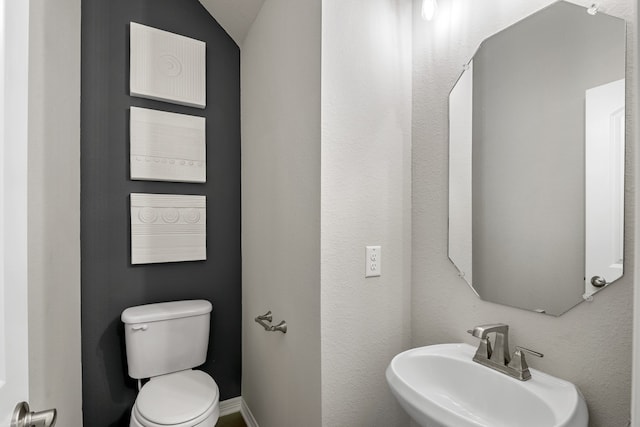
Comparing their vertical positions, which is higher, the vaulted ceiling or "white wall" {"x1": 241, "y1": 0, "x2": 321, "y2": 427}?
the vaulted ceiling

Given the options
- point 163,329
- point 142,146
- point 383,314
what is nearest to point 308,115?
point 383,314

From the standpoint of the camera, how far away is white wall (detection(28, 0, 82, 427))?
1.04m

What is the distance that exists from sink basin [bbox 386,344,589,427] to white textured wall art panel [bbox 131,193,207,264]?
4.51 ft

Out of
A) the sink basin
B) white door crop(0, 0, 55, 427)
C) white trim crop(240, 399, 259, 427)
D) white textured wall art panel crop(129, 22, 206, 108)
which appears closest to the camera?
white door crop(0, 0, 55, 427)

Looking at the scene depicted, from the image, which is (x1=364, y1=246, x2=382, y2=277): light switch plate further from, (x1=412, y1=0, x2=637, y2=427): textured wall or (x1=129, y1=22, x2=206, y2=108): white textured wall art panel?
(x1=129, y1=22, x2=206, y2=108): white textured wall art panel

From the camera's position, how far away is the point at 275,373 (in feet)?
5.10

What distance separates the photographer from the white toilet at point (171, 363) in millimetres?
1343

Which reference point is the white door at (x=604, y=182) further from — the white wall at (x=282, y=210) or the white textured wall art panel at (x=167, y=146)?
the white textured wall art panel at (x=167, y=146)

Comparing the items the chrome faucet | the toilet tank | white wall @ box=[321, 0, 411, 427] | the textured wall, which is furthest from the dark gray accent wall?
the chrome faucet

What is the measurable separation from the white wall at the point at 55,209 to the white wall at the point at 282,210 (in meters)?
0.86

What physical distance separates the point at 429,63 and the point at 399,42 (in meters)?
0.17

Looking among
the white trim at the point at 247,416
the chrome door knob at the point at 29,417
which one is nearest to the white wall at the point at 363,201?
the chrome door knob at the point at 29,417

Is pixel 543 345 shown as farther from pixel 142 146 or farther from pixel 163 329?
pixel 142 146

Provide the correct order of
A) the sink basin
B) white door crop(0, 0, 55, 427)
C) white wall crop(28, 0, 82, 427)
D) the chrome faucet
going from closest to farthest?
white door crop(0, 0, 55, 427) → the sink basin → the chrome faucet → white wall crop(28, 0, 82, 427)
